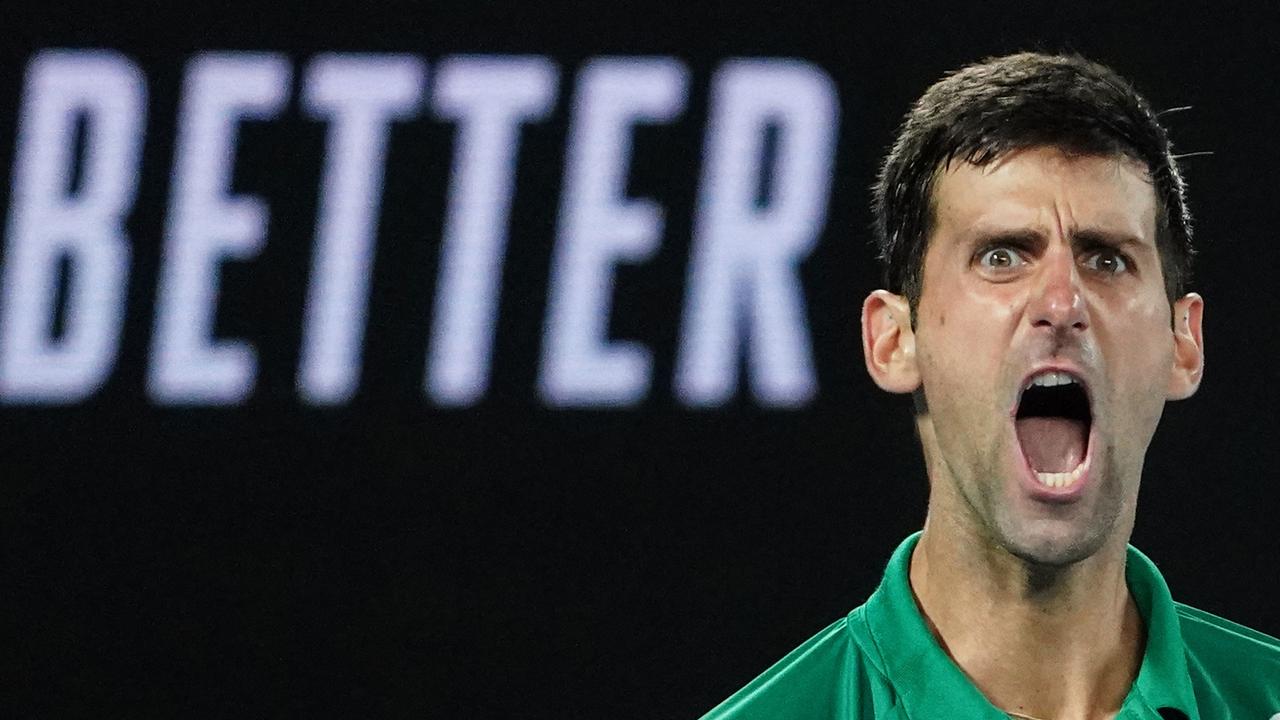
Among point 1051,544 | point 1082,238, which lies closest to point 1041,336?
point 1082,238

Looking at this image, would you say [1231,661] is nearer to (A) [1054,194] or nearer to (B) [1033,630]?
(B) [1033,630]

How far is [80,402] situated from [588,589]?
44.9 inches

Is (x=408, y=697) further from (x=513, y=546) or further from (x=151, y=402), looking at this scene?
(x=151, y=402)

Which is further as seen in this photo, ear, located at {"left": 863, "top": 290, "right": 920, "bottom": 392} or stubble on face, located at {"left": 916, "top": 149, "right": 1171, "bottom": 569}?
ear, located at {"left": 863, "top": 290, "right": 920, "bottom": 392}

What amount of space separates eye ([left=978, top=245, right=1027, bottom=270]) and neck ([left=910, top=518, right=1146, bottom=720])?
0.29 m

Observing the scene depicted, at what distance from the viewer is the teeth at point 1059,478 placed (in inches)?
82.4

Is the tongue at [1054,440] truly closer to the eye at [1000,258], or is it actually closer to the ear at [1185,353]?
the ear at [1185,353]

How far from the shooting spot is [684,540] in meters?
4.02

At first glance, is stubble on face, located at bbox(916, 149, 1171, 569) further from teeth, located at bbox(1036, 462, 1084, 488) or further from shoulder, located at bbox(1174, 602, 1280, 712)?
shoulder, located at bbox(1174, 602, 1280, 712)

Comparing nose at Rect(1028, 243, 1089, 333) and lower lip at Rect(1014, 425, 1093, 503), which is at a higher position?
nose at Rect(1028, 243, 1089, 333)

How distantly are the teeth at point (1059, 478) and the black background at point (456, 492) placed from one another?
71.1 inches

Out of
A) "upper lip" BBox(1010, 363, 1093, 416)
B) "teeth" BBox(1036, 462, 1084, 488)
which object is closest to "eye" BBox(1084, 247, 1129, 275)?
"upper lip" BBox(1010, 363, 1093, 416)

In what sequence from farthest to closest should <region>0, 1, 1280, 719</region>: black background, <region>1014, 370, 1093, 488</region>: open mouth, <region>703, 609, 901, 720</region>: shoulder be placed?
<region>0, 1, 1280, 719</region>: black background, <region>1014, 370, 1093, 488</region>: open mouth, <region>703, 609, 901, 720</region>: shoulder

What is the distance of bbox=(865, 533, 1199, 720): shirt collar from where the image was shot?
2.03m
